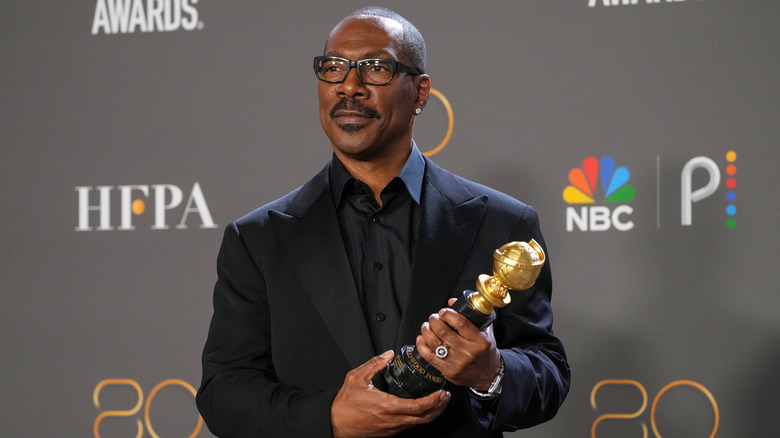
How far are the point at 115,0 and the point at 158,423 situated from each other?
1.47 metres

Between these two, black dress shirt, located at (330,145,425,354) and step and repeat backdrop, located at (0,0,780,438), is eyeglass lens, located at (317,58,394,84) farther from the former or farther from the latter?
step and repeat backdrop, located at (0,0,780,438)

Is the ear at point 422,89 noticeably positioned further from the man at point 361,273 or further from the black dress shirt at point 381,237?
the black dress shirt at point 381,237

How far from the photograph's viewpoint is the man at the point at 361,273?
5.53 ft

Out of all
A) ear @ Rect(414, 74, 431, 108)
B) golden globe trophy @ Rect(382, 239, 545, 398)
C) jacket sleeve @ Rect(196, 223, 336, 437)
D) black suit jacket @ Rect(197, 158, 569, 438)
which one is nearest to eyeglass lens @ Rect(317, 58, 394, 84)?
ear @ Rect(414, 74, 431, 108)

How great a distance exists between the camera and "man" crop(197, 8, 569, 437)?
1.68m

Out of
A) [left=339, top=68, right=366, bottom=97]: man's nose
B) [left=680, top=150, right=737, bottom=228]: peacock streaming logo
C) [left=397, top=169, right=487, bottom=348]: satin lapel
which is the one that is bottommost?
[left=397, top=169, right=487, bottom=348]: satin lapel

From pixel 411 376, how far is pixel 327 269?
40 cm

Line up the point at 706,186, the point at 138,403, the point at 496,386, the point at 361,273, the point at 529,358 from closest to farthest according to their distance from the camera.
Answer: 1. the point at 496,386
2. the point at 529,358
3. the point at 361,273
4. the point at 706,186
5. the point at 138,403

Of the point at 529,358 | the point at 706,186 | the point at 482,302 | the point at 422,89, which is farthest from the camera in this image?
the point at 706,186

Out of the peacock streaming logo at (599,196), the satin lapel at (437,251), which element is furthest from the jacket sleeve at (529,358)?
the peacock streaming logo at (599,196)

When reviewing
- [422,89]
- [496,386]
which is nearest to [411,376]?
[496,386]

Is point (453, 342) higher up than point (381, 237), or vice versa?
point (381, 237)

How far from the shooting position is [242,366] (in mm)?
1792

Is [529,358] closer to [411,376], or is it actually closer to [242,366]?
[411,376]
